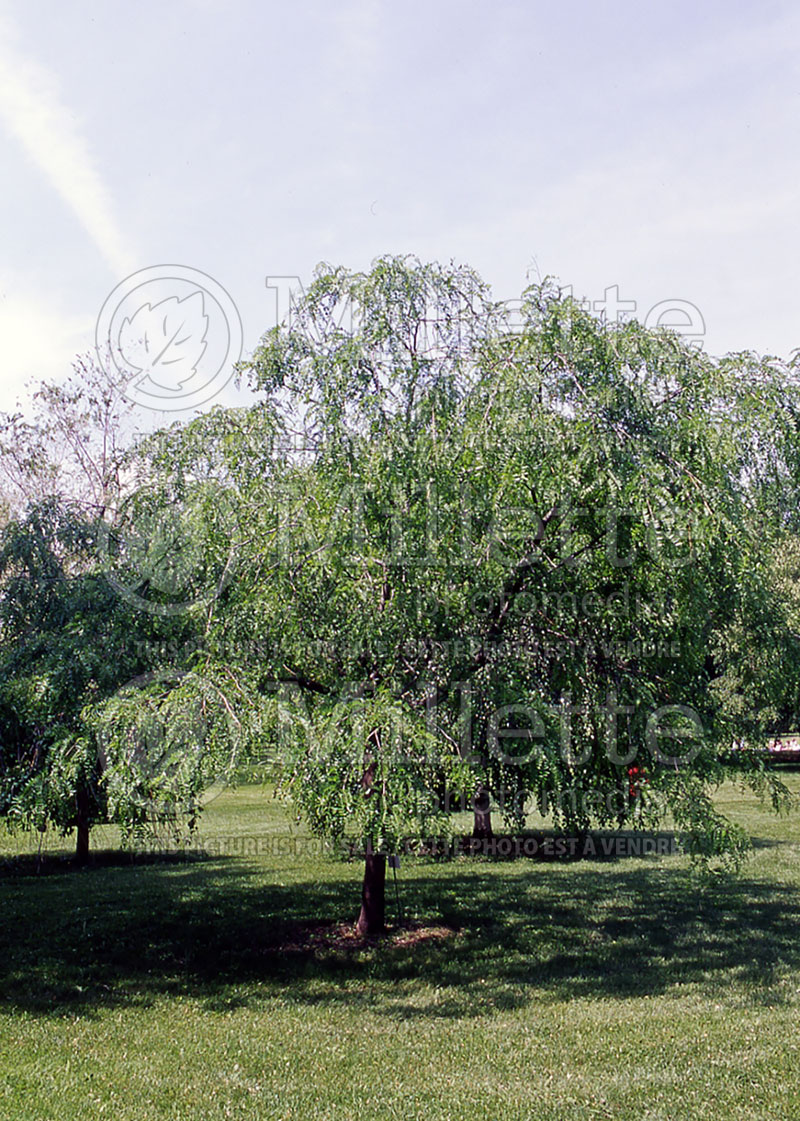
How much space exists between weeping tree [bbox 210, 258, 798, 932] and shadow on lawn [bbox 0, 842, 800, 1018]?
A: 5.61 feet

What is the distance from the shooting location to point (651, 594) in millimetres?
8047

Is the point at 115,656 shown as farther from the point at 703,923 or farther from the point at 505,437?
the point at 703,923

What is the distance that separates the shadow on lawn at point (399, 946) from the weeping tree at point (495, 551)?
171cm

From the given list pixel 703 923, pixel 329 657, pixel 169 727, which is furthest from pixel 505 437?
pixel 703 923

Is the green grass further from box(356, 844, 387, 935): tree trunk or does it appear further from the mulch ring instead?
box(356, 844, 387, 935): tree trunk

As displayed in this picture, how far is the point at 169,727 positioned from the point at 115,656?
1.48 meters

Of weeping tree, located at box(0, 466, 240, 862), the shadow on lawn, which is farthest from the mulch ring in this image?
weeping tree, located at box(0, 466, 240, 862)

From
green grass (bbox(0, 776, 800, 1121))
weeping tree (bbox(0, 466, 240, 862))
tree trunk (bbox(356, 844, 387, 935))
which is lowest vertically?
green grass (bbox(0, 776, 800, 1121))

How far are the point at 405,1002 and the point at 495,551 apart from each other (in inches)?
172

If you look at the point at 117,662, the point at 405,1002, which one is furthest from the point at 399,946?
the point at 117,662

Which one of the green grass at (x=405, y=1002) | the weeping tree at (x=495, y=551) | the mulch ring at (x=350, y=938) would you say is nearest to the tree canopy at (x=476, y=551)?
the weeping tree at (x=495, y=551)

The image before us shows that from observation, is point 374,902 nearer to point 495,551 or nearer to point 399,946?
point 399,946

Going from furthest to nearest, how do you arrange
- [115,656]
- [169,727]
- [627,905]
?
[627,905] < [115,656] < [169,727]

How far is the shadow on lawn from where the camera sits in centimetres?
880
